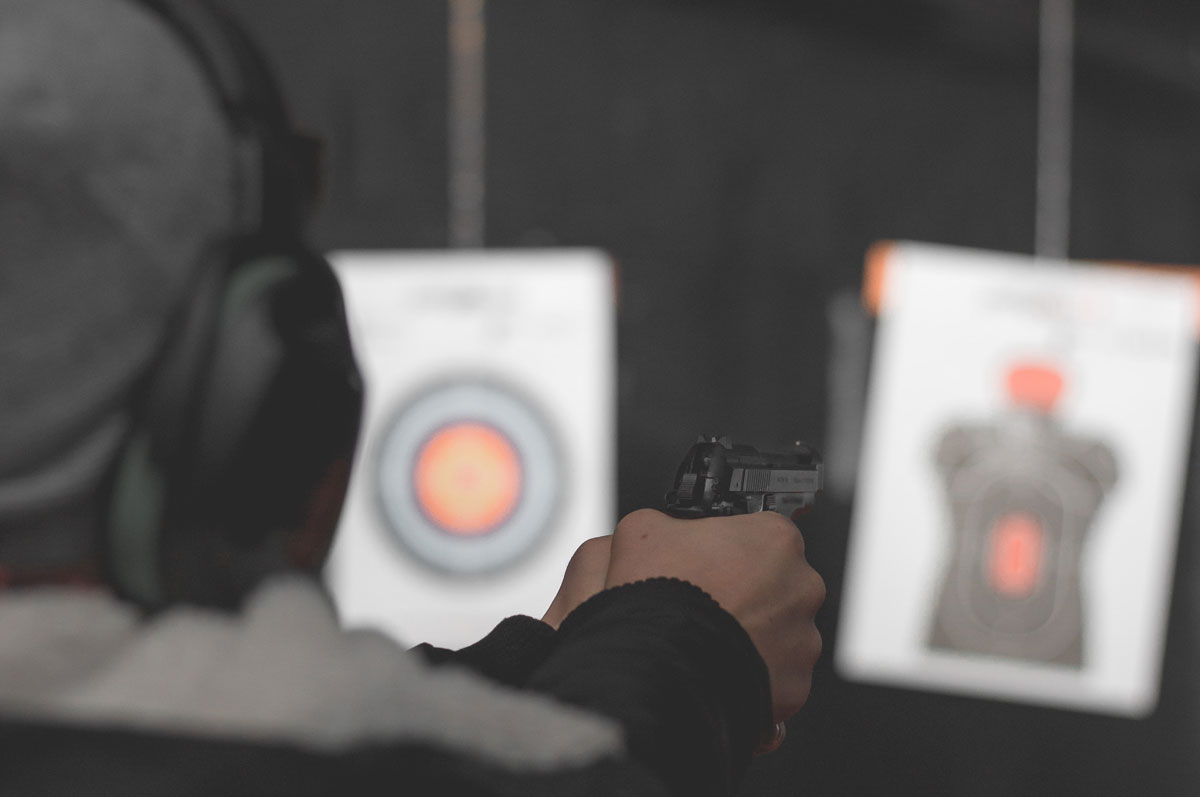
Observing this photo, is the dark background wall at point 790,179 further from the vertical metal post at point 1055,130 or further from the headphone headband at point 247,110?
the headphone headband at point 247,110

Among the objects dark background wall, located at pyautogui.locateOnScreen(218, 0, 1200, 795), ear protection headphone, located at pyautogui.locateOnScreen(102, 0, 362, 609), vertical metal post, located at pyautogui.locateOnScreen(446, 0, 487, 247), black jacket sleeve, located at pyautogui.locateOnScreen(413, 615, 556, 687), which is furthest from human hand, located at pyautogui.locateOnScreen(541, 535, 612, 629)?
vertical metal post, located at pyautogui.locateOnScreen(446, 0, 487, 247)

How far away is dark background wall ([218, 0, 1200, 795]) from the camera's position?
162 cm

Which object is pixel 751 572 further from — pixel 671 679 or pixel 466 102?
pixel 466 102

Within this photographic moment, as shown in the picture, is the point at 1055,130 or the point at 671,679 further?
the point at 1055,130

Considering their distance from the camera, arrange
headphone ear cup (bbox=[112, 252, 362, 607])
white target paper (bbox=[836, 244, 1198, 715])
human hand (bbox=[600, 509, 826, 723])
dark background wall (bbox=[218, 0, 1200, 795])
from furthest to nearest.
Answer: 1. white target paper (bbox=[836, 244, 1198, 715])
2. dark background wall (bbox=[218, 0, 1200, 795])
3. human hand (bbox=[600, 509, 826, 723])
4. headphone ear cup (bbox=[112, 252, 362, 607])

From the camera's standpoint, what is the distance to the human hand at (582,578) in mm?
501

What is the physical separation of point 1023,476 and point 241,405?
5.78 ft

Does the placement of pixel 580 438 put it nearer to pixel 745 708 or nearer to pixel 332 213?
pixel 332 213

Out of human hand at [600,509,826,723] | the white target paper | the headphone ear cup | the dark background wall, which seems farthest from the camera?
the white target paper

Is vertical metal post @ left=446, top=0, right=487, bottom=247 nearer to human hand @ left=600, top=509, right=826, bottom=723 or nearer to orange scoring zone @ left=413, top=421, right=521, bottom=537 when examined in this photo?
orange scoring zone @ left=413, top=421, right=521, bottom=537

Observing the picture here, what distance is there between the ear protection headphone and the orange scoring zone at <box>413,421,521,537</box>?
135cm

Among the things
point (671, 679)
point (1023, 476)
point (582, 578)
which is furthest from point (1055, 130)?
point (671, 679)

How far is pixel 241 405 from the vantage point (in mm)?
329

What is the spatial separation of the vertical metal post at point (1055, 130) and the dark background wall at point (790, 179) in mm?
23
